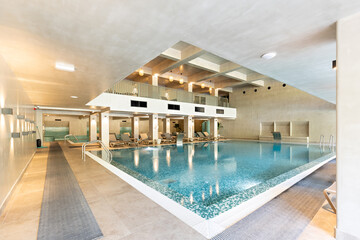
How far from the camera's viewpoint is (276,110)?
16.2 m

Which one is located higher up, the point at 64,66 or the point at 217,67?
the point at 217,67

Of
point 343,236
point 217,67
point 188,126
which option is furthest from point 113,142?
point 343,236

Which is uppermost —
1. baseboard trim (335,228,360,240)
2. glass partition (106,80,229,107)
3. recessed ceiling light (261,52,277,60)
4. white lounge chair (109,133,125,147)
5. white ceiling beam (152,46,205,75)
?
white ceiling beam (152,46,205,75)

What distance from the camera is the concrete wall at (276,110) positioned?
13.6m

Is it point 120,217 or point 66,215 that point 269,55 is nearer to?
point 120,217

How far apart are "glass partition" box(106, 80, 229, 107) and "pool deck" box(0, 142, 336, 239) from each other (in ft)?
25.3

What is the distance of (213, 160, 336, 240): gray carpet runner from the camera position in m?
1.96

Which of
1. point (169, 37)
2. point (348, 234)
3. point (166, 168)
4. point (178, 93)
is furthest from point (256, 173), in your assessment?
point (178, 93)

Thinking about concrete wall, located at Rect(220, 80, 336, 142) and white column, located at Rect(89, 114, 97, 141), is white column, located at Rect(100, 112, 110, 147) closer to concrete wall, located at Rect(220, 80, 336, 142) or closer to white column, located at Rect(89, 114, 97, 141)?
white column, located at Rect(89, 114, 97, 141)

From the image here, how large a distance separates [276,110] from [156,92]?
11841 mm

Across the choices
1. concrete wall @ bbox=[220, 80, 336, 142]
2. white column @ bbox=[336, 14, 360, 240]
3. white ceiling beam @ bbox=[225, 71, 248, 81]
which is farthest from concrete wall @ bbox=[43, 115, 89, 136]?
white column @ bbox=[336, 14, 360, 240]

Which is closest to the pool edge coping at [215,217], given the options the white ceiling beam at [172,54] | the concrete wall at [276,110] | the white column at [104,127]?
the white ceiling beam at [172,54]

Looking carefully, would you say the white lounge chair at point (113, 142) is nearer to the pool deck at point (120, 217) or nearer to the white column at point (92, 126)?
the white column at point (92, 126)

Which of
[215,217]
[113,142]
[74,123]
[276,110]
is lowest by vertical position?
[113,142]
